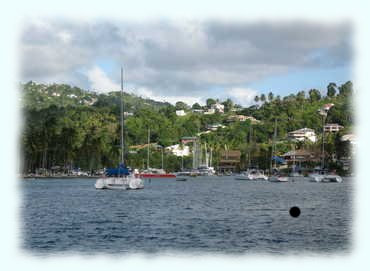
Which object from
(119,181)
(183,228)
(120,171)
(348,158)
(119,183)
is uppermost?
(348,158)

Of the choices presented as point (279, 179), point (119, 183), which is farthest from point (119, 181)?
point (279, 179)

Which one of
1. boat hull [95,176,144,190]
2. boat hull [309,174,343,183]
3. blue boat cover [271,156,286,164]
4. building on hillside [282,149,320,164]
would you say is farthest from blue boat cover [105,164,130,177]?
building on hillside [282,149,320,164]

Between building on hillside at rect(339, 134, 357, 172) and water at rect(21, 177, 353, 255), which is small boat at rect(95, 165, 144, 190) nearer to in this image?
water at rect(21, 177, 353, 255)

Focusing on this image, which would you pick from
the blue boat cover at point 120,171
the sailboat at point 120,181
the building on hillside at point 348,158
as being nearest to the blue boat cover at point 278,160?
the building on hillside at point 348,158

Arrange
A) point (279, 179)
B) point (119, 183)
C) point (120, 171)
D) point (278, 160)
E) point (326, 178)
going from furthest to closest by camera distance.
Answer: point (278, 160) → point (279, 179) → point (326, 178) → point (120, 171) → point (119, 183)

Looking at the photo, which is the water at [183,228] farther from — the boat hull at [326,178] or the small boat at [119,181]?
the boat hull at [326,178]

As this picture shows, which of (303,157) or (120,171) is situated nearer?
(120,171)

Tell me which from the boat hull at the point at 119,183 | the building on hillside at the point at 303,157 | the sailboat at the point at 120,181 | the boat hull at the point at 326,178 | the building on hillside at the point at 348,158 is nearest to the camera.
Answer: the boat hull at the point at 119,183

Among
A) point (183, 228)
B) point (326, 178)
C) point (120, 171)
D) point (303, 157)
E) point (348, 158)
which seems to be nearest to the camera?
point (183, 228)

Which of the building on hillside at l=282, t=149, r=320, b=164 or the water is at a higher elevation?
the building on hillside at l=282, t=149, r=320, b=164

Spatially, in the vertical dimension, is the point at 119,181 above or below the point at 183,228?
above

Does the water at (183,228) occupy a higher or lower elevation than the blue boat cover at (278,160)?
lower

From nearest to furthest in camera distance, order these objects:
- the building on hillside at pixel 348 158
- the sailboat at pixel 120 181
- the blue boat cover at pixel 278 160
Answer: the sailboat at pixel 120 181 < the building on hillside at pixel 348 158 < the blue boat cover at pixel 278 160

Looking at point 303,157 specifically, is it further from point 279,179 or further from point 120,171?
point 120,171
